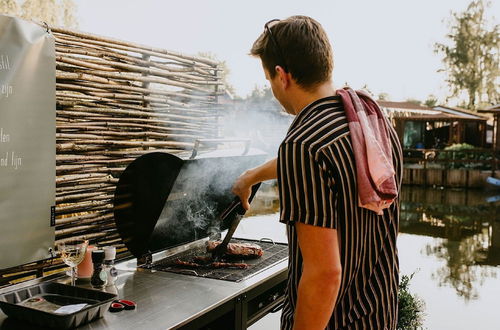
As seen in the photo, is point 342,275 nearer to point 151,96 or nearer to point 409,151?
point 151,96

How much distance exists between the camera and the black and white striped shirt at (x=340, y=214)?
4.07ft

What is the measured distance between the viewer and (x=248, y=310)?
2387 millimetres

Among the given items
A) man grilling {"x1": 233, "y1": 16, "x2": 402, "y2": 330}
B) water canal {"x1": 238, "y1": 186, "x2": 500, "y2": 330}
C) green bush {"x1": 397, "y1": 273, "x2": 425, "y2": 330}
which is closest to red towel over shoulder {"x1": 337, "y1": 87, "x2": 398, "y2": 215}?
man grilling {"x1": 233, "y1": 16, "x2": 402, "y2": 330}

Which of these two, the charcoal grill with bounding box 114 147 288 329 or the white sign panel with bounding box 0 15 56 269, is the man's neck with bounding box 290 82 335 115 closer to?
the charcoal grill with bounding box 114 147 288 329

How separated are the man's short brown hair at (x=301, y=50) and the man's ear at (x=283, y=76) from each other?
1 centimetres

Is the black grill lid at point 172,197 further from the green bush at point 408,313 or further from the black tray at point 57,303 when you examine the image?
the green bush at point 408,313

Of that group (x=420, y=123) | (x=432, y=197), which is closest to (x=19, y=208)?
(x=432, y=197)

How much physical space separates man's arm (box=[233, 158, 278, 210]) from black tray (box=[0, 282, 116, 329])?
0.81m

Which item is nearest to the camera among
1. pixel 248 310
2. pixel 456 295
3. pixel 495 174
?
pixel 248 310

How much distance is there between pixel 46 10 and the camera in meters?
13.7

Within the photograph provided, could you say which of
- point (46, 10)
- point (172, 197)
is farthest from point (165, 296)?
point (46, 10)

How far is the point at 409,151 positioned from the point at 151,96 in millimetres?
17010

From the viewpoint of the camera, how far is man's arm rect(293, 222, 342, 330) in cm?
122

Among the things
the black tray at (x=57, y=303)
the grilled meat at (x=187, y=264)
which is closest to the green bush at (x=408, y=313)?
the grilled meat at (x=187, y=264)
